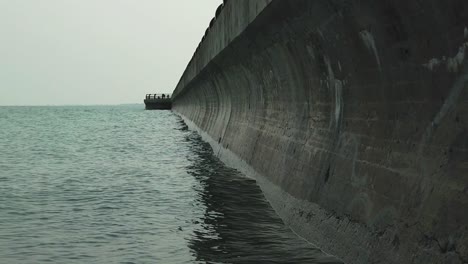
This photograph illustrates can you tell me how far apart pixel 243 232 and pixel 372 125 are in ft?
8.70

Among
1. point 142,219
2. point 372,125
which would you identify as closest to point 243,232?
point 142,219

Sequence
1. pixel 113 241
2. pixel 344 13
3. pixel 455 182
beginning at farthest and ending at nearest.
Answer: pixel 113 241 < pixel 344 13 < pixel 455 182

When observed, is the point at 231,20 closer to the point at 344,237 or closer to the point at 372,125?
the point at 372,125

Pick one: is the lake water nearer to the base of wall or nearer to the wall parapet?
the base of wall

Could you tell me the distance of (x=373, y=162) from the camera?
5379mm

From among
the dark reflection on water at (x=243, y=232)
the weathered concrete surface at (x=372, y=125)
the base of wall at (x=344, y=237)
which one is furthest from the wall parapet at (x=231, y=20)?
the dark reflection on water at (x=243, y=232)

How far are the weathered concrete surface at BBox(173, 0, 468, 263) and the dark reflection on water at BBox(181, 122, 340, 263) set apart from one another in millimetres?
238

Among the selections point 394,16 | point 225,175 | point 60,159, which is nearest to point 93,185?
point 225,175

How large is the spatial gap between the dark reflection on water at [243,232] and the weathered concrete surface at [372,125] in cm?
24

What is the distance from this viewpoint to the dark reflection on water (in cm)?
610

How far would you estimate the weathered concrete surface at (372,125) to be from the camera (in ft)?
13.3

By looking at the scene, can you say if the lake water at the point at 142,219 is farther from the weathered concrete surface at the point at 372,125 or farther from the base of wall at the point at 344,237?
the weathered concrete surface at the point at 372,125

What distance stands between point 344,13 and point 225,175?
8.09 metres

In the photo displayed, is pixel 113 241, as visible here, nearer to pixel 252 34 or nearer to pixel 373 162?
pixel 373 162
